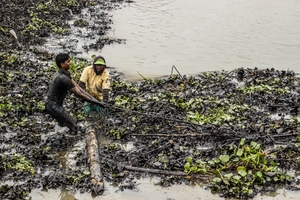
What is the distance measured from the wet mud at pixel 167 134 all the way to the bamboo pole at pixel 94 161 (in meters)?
0.09

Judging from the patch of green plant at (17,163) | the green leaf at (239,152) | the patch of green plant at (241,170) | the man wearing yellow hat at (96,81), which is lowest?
the patch of green plant at (17,163)

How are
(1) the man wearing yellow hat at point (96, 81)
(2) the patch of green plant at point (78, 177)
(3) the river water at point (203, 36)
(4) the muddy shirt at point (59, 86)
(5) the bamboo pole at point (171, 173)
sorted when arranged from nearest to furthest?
(2) the patch of green plant at point (78, 177) < (5) the bamboo pole at point (171, 173) < (4) the muddy shirt at point (59, 86) < (1) the man wearing yellow hat at point (96, 81) < (3) the river water at point (203, 36)

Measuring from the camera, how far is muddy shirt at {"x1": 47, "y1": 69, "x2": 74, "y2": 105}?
25.6 feet

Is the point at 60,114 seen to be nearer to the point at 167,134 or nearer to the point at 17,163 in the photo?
the point at 17,163

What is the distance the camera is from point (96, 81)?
28.9 feet

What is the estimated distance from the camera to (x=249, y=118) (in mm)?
9508

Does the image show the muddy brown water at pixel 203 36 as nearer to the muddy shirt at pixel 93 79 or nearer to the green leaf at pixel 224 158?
the muddy shirt at pixel 93 79

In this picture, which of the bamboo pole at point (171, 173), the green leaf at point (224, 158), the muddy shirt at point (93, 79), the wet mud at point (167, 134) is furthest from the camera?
the muddy shirt at point (93, 79)

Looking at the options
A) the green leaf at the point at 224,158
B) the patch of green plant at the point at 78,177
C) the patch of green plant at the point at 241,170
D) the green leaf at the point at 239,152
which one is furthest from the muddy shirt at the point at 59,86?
the green leaf at the point at 239,152

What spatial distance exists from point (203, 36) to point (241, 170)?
12227 mm

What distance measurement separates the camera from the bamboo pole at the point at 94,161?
21.9 ft

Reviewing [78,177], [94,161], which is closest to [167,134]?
[94,161]

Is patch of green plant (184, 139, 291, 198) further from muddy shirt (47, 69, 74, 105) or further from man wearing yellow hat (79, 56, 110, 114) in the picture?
muddy shirt (47, 69, 74, 105)

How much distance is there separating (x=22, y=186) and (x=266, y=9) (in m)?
19.8
